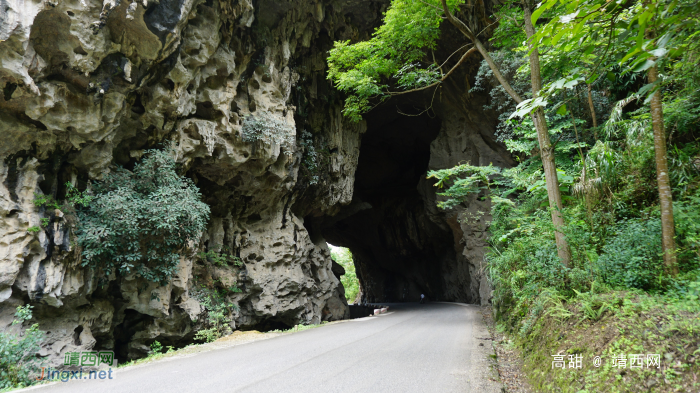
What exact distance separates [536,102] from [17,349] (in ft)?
28.0

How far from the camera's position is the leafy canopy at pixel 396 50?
8242 millimetres

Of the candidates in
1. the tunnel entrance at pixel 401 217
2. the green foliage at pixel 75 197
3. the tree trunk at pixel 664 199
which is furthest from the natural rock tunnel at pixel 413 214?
the tree trunk at pixel 664 199

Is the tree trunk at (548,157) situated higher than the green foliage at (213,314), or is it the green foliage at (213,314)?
the tree trunk at (548,157)

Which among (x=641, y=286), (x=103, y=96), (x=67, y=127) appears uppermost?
(x=103, y=96)

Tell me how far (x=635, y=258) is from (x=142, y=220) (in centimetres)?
931

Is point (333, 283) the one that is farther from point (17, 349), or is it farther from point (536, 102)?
point (536, 102)

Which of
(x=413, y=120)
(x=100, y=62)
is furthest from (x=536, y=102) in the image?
(x=413, y=120)

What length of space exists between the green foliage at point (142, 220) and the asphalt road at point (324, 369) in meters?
2.99

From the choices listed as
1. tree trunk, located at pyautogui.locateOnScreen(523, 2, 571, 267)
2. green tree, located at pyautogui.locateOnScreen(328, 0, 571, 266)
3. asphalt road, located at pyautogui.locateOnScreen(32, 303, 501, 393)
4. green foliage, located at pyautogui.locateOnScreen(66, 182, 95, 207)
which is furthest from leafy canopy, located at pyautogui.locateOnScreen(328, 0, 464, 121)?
green foliage, located at pyautogui.locateOnScreen(66, 182, 95, 207)

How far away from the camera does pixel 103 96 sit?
762 cm

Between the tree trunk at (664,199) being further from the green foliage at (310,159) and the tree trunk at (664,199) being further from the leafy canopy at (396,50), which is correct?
the green foliage at (310,159)

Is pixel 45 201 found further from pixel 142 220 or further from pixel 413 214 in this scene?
pixel 413 214

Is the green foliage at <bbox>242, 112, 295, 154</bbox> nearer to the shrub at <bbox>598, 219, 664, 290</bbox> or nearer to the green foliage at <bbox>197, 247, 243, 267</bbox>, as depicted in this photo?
the green foliage at <bbox>197, 247, 243, 267</bbox>

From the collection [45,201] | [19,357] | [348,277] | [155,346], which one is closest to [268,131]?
[45,201]
